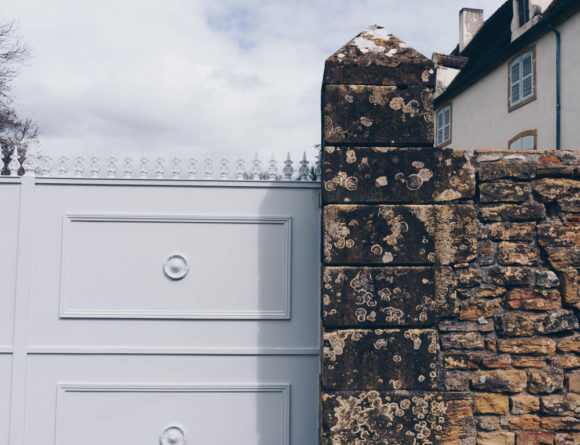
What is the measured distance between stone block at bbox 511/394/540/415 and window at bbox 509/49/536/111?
8230 millimetres

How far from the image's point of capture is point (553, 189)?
3.09 metres

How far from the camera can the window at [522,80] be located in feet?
31.8

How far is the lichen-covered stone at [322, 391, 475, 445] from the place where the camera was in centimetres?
291

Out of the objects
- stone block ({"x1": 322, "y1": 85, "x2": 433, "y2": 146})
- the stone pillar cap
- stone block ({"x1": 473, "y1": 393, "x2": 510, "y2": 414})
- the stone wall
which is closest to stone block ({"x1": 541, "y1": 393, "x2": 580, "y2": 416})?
the stone wall

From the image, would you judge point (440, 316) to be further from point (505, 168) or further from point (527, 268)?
point (505, 168)

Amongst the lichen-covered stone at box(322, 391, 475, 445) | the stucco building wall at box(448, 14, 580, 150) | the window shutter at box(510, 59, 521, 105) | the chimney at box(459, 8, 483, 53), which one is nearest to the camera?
the lichen-covered stone at box(322, 391, 475, 445)

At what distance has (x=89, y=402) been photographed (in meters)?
3.56

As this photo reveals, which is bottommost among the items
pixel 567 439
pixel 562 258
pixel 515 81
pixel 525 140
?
pixel 567 439

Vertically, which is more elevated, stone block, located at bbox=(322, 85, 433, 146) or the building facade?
the building facade

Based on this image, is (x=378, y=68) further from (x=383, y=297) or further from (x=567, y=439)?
(x=567, y=439)

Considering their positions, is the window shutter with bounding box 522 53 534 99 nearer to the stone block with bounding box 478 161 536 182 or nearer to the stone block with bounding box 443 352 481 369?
the stone block with bounding box 478 161 536 182

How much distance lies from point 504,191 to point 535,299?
73 cm

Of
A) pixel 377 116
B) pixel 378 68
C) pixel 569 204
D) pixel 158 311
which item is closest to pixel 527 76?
pixel 569 204

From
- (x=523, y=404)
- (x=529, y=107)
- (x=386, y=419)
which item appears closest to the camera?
(x=386, y=419)
